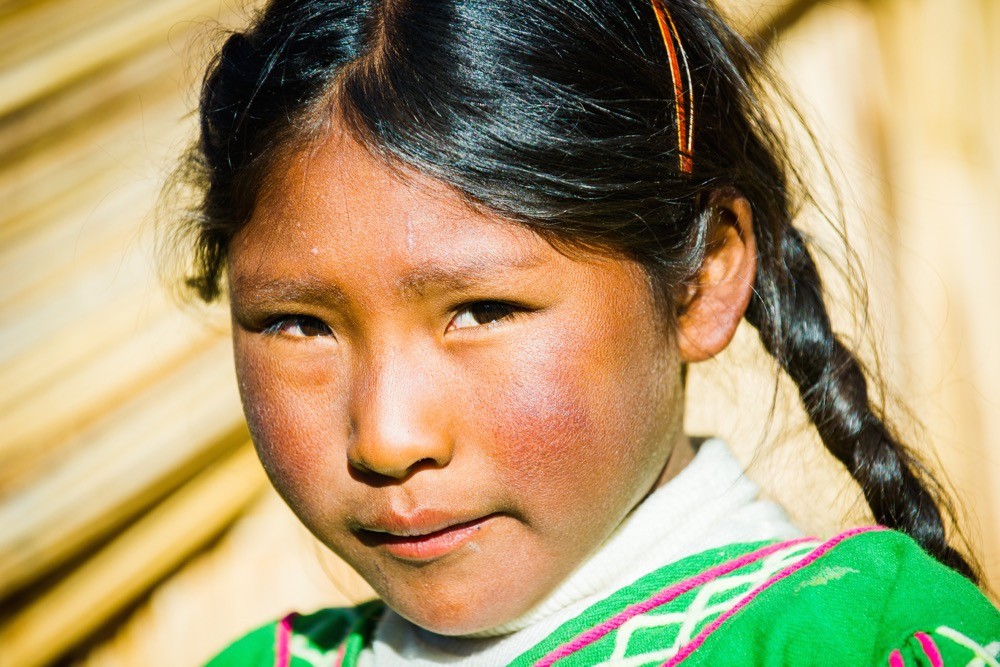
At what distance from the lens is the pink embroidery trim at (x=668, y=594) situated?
1.20 metres

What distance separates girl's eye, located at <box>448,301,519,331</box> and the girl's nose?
70mm

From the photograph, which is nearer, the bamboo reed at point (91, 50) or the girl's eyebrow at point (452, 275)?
the girl's eyebrow at point (452, 275)

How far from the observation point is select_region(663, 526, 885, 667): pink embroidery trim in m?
1.12

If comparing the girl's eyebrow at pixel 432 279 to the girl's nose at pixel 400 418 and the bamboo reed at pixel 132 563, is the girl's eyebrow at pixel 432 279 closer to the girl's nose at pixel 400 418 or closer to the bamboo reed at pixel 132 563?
the girl's nose at pixel 400 418

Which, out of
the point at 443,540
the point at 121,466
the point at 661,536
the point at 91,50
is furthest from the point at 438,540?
the point at 91,50

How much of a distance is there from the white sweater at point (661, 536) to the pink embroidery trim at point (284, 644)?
31 centimetres

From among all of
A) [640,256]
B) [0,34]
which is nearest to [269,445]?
[640,256]

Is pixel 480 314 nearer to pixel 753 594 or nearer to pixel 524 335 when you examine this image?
pixel 524 335

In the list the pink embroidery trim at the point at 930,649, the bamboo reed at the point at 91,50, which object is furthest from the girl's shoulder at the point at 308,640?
the bamboo reed at the point at 91,50

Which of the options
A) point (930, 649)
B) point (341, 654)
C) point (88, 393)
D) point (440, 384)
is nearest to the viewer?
point (930, 649)

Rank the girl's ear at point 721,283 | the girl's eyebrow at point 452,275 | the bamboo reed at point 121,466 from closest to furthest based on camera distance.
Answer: the girl's eyebrow at point 452,275 < the girl's ear at point 721,283 < the bamboo reed at point 121,466

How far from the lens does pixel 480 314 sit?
1138 mm

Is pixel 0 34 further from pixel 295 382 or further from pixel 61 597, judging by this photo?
pixel 295 382

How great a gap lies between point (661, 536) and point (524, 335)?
334mm
